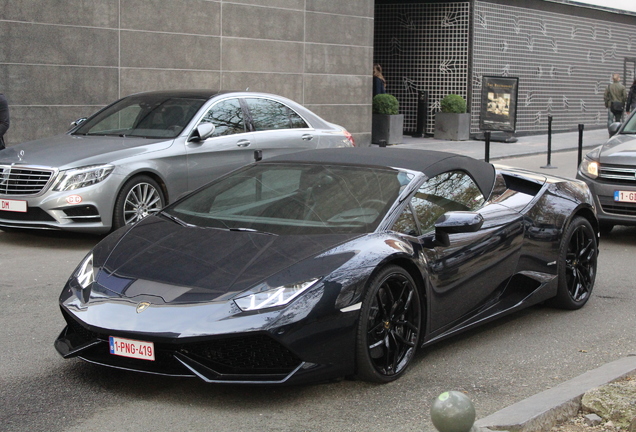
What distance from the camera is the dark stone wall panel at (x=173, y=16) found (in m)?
17.2

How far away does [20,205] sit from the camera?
9352 mm

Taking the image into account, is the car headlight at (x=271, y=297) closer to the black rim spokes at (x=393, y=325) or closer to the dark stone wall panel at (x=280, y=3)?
the black rim spokes at (x=393, y=325)

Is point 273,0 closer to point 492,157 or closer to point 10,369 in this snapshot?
point 492,157

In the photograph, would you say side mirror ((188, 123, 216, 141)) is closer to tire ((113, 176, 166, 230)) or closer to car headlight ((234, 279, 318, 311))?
tire ((113, 176, 166, 230))

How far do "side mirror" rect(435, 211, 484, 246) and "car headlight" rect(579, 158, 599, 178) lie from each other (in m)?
5.36

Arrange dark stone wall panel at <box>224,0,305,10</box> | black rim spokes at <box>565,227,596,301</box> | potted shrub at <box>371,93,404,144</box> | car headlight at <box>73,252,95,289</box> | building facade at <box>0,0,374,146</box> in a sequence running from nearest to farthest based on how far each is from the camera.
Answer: car headlight at <box>73,252,95,289</box> → black rim spokes at <box>565,227,596,301</box> → building facade at <box>0,0,374,146</box> → dark stone wall panel at <box>224,0,305,10</box> → potted shrub at <box>371,93,404,144</box>

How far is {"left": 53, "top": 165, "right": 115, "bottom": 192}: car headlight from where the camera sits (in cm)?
932

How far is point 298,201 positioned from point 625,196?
5.59 metres

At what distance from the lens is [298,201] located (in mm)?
5684

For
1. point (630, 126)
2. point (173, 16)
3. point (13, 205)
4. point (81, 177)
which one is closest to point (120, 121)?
point (81, 177)

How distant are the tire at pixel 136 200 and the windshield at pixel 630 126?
19.2 ft

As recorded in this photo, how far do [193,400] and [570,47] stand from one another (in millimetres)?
27534

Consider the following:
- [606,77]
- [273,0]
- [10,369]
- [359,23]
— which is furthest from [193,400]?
[606,77]

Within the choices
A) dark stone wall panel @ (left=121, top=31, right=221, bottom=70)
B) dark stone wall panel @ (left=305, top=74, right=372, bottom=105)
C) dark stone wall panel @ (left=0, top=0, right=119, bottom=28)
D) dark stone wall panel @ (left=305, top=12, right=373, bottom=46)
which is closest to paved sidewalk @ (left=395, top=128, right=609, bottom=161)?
dark stone wall panel @ (left=305, top=74, right=372, bottom=105)
